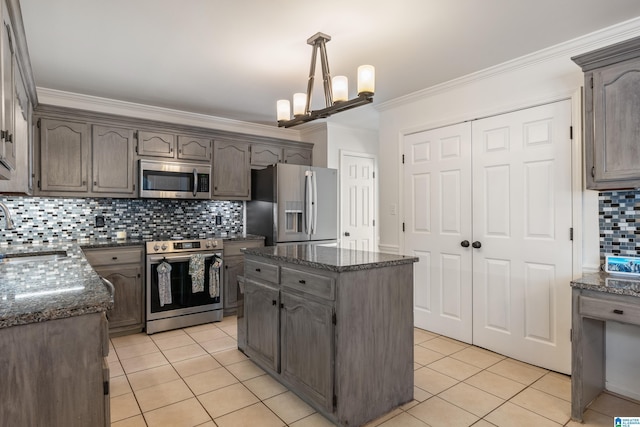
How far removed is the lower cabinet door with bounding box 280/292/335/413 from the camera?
6.64 ft

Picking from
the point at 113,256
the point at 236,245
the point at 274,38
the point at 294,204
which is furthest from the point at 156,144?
the point at 274,38

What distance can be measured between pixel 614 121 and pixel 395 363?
200 cm

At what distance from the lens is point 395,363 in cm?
220

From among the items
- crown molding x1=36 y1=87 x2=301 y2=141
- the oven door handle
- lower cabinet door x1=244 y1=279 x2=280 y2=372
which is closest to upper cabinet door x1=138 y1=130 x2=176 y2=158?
crown molding x1=36 y1=87 x2=301 y2=141

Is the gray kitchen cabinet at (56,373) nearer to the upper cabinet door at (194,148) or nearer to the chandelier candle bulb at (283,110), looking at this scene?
the chandelier candle bulb at (283,110)

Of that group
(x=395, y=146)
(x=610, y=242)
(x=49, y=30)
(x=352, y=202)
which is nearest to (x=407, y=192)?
(x=395, y=146)

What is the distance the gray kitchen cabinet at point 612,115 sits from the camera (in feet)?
6.89

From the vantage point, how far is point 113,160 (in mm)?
3750

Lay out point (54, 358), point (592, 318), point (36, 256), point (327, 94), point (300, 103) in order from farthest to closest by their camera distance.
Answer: point (36, 256) < point (300, 103) < point (327, 94) < point (592, 318) < point (54, 358)

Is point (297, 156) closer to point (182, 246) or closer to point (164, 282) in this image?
point (182, 246)

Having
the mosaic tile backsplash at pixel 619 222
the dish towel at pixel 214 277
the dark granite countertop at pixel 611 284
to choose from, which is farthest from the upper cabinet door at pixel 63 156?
the mosaic tile backsplash at pixel 619 222

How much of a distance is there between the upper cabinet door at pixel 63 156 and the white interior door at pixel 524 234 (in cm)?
382

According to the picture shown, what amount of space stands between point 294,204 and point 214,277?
126 cm

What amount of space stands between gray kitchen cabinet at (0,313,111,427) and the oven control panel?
2444 millimetres
